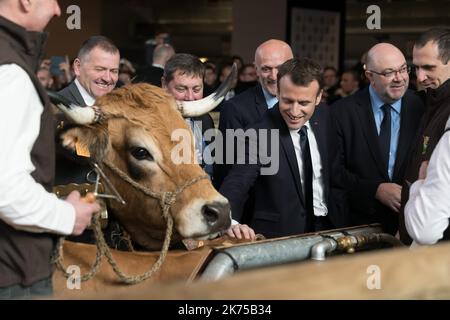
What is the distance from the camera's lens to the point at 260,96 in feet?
15.5

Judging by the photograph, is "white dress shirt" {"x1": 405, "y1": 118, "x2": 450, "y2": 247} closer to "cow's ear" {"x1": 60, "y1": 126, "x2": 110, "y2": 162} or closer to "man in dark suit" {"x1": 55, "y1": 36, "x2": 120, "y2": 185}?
"cow's ear" {"x1": 60, "y1": 126, "x2": 110, "y2": 162}

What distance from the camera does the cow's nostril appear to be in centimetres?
264

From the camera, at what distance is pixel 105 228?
288cm

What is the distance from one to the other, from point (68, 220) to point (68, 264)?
21.0 inches

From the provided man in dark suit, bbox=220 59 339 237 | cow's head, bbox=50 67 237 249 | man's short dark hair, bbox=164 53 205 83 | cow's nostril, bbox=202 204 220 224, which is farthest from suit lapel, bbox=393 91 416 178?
cow's nostril, bbox=202 204 220 224

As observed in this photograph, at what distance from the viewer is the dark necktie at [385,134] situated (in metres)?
4.02

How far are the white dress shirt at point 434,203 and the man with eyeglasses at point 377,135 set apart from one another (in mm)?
1372

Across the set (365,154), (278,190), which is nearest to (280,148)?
(278,190)

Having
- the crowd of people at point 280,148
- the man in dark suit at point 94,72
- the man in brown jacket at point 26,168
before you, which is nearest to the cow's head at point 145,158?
the crowd of people at point 280,148

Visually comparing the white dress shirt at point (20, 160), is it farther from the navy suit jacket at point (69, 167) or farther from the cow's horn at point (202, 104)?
the cow's horn at point (202, 104)

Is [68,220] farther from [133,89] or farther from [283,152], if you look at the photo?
[283,152]

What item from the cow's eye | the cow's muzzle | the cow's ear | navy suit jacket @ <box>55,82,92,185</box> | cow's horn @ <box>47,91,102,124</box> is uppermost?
cow's horn @ <box>47,91,102,124</box>

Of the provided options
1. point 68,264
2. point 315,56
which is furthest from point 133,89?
point 315,56

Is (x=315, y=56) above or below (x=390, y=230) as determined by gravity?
above
